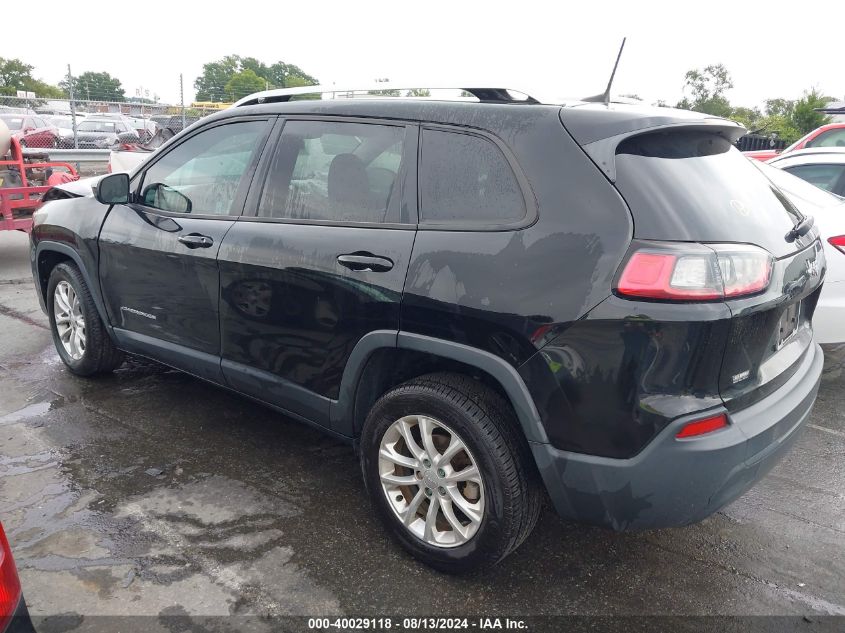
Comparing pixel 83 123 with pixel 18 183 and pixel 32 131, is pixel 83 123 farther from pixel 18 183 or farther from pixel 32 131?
pixel 18 183

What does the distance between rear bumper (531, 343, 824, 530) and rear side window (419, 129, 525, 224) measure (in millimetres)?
837

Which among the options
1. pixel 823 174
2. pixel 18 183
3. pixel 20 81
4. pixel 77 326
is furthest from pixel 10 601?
pixel 20 81

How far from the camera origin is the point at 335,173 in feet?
9.71

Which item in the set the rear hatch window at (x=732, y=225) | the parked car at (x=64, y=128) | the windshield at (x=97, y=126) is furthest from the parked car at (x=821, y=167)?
the windshield at (x=97, y=126)

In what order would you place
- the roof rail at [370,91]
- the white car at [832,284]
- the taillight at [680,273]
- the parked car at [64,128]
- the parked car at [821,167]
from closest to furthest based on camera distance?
the taillight at [680,273]
the roof rail at [370,91]
the white car at [832,284]
the parked car at [821,167]
the parked car at [64,128]

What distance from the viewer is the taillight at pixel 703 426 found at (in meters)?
2.12

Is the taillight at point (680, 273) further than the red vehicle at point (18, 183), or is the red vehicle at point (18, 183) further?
the red vehicle at point (18, 183)

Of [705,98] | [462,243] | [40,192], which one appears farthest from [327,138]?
[705,98]

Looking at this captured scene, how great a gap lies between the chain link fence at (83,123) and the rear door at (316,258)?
1588 centimetres

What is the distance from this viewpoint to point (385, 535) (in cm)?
291

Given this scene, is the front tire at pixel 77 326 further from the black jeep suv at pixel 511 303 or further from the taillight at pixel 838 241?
the taillight at pixel 838 241

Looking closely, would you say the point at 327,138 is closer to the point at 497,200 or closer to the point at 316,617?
the point at 497,200

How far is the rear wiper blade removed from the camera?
2.57 meters

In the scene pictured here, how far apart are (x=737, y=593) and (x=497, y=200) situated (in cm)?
175
